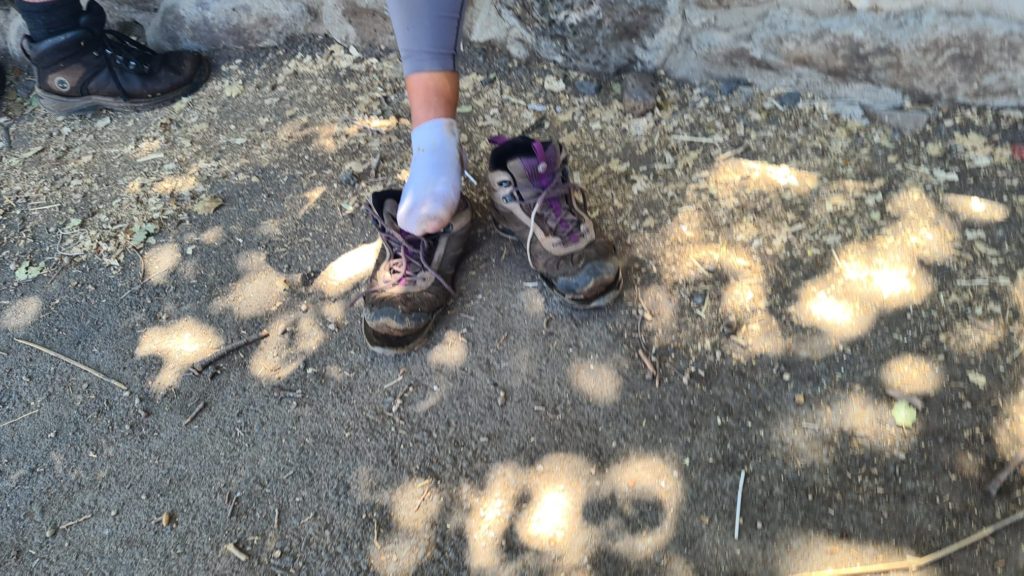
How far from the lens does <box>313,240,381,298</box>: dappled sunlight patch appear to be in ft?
6.35

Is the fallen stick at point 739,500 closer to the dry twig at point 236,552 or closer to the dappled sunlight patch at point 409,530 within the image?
the dappled sunlight patch at point 409,530

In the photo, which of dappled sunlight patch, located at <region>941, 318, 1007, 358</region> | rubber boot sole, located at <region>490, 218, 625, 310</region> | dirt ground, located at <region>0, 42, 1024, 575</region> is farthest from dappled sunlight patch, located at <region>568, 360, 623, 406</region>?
dappled sunlight patch, located at <region>941, 318, 1007, 358</region>

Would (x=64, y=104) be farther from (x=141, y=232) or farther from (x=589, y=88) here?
(x=589, y=88)

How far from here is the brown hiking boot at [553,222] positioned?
1.73 m

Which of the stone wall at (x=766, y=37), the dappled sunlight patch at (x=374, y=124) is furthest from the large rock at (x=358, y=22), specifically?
the dappled sunlight patch at (x=374, y=124)

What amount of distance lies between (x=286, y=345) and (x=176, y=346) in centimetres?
32

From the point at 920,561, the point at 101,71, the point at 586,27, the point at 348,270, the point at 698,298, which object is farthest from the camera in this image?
the point at 101,71

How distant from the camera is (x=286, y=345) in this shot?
1820mm

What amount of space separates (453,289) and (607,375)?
0.49 m

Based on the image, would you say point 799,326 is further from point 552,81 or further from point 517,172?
point 552,81

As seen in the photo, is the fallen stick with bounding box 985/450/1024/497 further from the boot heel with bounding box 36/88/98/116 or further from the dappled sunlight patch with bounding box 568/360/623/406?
the boot heel with bounding box 36/88/98/116

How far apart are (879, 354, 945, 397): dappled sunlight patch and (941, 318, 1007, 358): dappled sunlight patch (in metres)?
0.08

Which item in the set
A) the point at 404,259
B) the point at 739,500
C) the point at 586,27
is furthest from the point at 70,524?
the point at 586,27

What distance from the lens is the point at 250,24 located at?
8.74 ft
